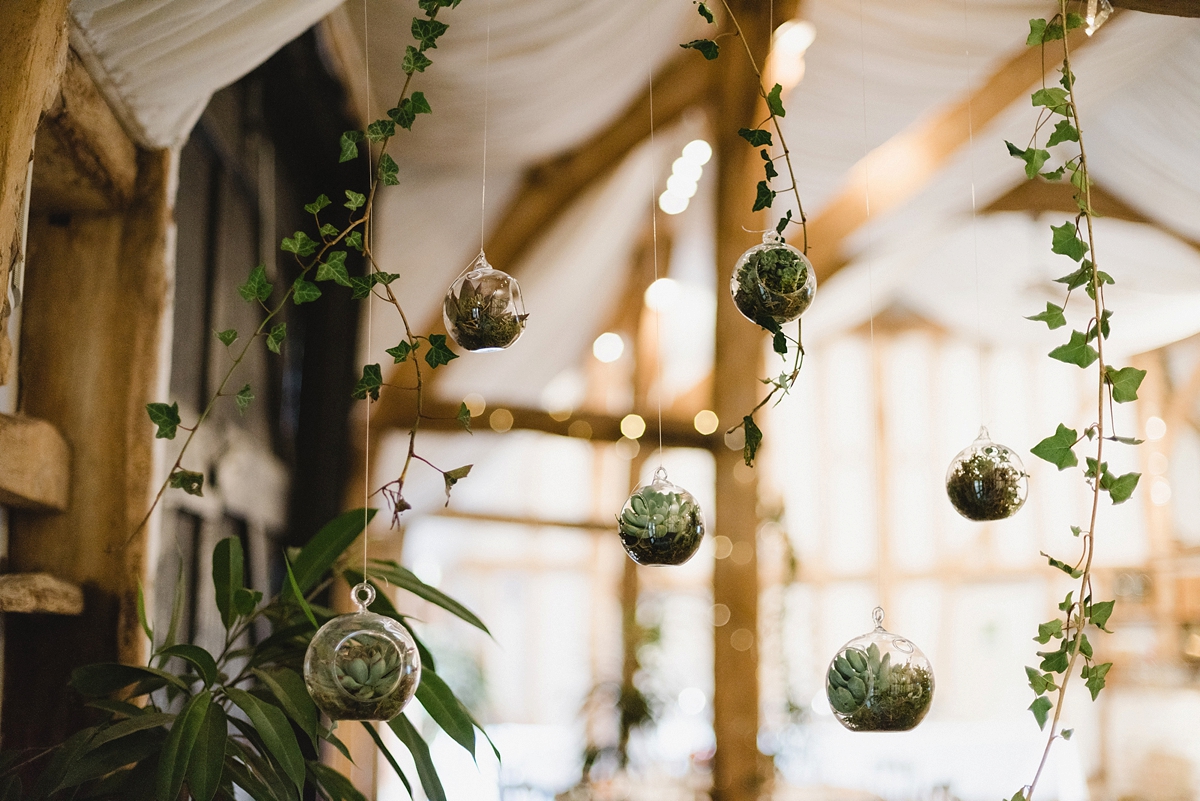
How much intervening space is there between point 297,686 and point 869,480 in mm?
6743

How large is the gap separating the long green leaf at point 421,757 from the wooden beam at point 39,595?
52 centimetres

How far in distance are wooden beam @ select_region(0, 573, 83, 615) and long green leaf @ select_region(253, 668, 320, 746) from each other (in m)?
0.34

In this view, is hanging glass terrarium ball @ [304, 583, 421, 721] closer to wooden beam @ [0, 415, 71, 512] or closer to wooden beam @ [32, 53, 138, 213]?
wooden beam @ [0, 415, 71, 512]

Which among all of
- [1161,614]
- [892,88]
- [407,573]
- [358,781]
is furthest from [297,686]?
[1161,614]

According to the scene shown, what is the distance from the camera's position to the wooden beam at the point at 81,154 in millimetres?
1281

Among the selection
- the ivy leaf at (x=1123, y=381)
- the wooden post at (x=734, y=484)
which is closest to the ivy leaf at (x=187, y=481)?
the ivy leaf at (x=1123, y=381)

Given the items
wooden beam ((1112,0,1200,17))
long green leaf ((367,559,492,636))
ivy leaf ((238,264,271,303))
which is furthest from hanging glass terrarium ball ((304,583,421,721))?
wooden beam ((1112,0,1200,17))

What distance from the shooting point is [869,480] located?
7.41m

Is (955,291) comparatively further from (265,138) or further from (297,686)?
(297,686)

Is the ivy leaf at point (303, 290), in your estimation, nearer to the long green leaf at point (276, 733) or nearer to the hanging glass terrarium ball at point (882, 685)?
the long green leaf at point (276, 733)

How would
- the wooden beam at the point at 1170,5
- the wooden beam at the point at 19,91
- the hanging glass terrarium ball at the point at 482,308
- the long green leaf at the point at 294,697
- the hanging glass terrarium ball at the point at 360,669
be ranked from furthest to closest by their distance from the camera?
the wooden beam at the point at 1170,5, the hanging glass terrarium ball at the point at 482,308, the long green leaf at the point at 294,697, the hanging glass terrarium ball at the point at 360,669, the wooden beam at the point at 19,91

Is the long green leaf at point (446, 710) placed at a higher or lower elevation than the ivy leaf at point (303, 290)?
lower

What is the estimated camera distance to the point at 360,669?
1.01 m

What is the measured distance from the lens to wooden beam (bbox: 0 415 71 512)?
4.09ft
